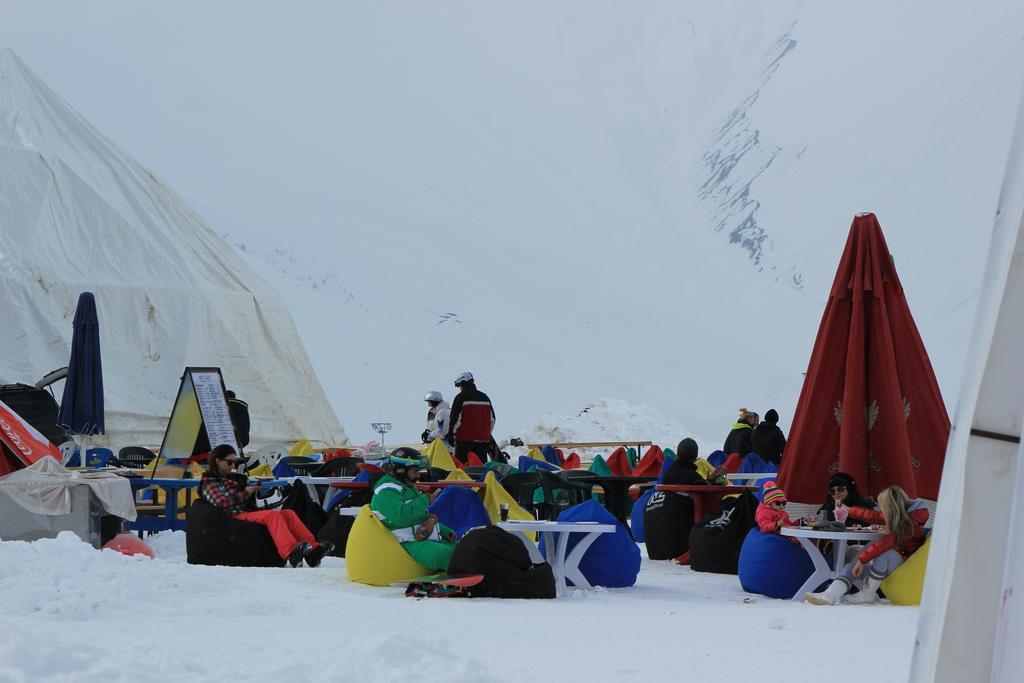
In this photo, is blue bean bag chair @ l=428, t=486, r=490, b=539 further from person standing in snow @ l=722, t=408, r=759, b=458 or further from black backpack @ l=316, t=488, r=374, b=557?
person standing in snow @ l=722, t=408, r=759, b=458

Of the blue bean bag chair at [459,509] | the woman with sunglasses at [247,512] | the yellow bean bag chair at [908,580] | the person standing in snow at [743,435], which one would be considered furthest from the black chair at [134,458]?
the yellow bean bag chair at [908,580]

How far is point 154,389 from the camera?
18812mm

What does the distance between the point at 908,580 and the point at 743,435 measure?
19.2 feet

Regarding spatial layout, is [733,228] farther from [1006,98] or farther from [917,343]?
[917,343]

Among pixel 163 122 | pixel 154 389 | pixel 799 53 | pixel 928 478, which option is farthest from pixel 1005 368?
pixel 799 53

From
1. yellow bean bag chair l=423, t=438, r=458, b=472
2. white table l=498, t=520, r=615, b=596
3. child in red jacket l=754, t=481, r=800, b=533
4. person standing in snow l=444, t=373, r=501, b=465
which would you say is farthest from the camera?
person standing in snow l=444, t=373, r=501, b=465

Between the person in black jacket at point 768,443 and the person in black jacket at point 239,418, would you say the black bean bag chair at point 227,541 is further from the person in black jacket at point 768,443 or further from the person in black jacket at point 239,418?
the person in black jacket at point 768,443

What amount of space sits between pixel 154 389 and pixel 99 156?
6.45 meters

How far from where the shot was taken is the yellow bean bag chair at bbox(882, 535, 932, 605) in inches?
260

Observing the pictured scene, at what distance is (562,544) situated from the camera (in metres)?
7.13

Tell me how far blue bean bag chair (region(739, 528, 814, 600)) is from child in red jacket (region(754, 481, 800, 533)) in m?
0.05

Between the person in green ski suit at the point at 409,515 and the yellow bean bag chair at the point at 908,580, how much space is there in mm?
2294

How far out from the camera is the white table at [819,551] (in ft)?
22.1

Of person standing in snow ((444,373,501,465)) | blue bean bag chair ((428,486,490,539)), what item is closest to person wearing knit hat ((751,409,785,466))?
person standing in snow ((444,373,501,465))
